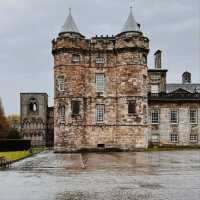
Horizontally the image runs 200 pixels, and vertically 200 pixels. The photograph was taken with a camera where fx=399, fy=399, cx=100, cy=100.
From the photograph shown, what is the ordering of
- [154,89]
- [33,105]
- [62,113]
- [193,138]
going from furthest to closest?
[33,105] < [154,89] < [193,138] < [62,113]

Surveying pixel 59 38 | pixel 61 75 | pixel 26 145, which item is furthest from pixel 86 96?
pixel 26 145

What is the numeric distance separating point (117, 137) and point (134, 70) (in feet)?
23.3

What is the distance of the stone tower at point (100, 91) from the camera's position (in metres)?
40.8

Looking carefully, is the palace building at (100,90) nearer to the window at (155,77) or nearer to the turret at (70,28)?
the turret at (70,28)

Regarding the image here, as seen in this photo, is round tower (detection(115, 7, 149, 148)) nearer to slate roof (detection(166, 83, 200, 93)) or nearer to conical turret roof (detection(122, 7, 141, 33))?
conical turret roof (detection(122, 7, 141, 33))

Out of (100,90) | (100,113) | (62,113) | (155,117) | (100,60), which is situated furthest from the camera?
(155,117)

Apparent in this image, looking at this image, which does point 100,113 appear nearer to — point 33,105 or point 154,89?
point 154,89

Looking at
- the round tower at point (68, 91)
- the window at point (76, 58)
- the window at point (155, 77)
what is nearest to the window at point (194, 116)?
the window at point (155, 77)

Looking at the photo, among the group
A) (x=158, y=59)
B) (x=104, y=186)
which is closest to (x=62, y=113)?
(x=158, y=59)

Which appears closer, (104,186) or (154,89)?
(104,186)

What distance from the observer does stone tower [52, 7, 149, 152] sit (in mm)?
40844

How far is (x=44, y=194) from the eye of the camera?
40.2ft

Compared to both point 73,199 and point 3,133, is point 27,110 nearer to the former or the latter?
point 3,133

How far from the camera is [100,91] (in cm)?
4203
